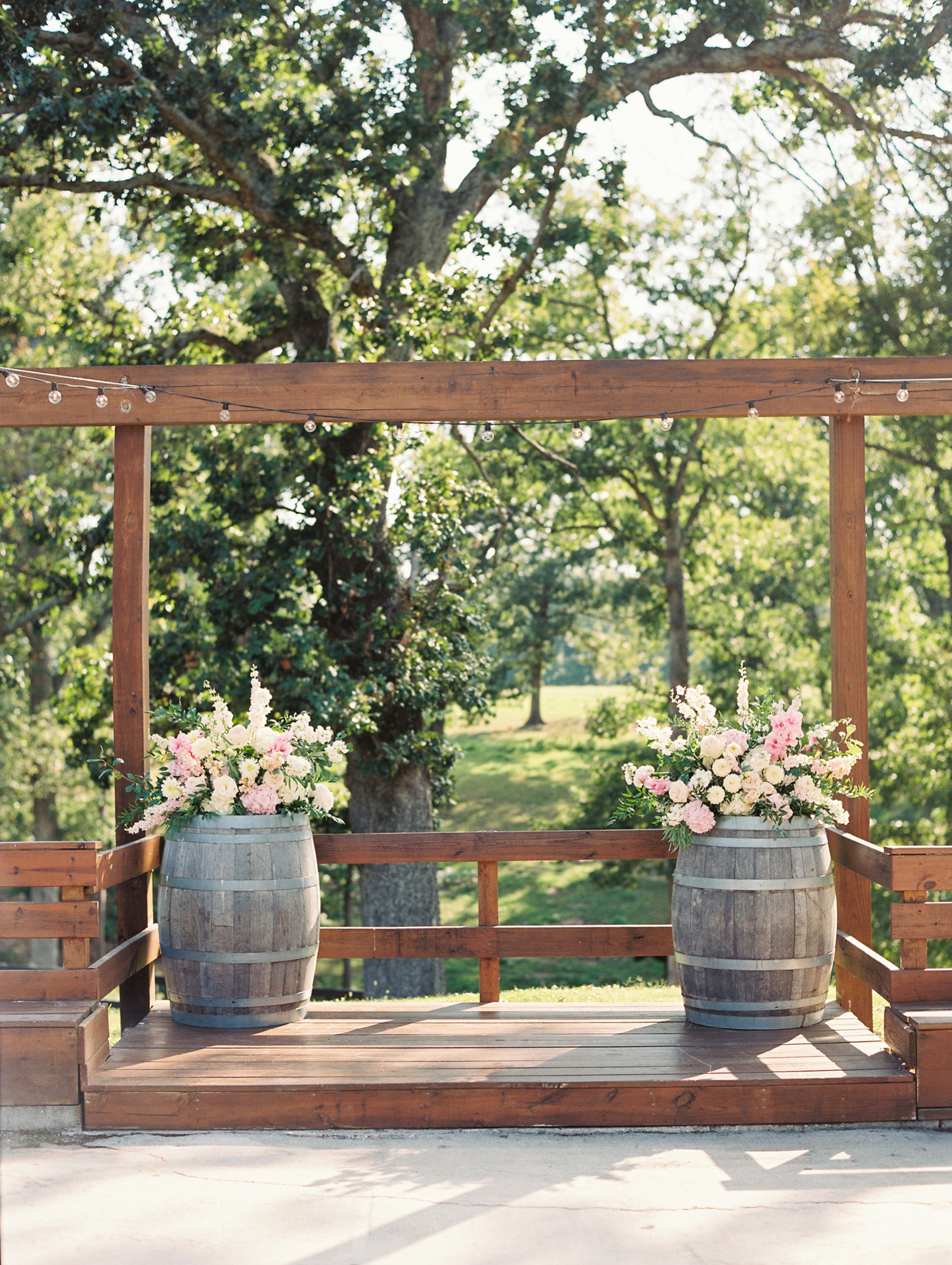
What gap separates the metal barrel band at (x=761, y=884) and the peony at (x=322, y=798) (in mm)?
1498

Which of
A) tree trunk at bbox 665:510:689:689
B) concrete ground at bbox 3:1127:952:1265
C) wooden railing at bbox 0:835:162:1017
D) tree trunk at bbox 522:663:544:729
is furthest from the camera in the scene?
tree trunk at bbox 522:663:544:729

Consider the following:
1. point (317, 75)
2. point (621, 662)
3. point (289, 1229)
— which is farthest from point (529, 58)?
point (621, 662)

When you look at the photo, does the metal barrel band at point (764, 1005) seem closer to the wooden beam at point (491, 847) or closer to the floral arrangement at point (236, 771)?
the wooden beam at point (491, 847)

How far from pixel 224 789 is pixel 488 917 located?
4.49 feet

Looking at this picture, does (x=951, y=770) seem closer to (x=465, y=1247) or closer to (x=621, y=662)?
(x=621, y=662)

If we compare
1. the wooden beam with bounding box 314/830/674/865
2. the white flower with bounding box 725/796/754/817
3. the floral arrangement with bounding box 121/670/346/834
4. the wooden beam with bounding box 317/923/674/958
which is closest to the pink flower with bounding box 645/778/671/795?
the white flower with bounding box 725/796/754/817

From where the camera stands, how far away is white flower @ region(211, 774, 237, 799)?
15.1 ft

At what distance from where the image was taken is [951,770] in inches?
572

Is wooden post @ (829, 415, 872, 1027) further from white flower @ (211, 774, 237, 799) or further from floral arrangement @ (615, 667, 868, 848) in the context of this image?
white flower @ (211, 774, 237, 799)

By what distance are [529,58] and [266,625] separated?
4927mm

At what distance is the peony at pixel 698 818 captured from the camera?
177 inches

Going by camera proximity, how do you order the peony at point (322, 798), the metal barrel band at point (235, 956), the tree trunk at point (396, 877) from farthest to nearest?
the tree trunk at point (396, 877), the peony at point (322, 798), the metal barrel band at point (235, 956)

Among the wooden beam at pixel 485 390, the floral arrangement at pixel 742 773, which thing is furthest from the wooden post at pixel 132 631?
the floral arrangement at pixel 742 773

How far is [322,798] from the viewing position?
190 inches
